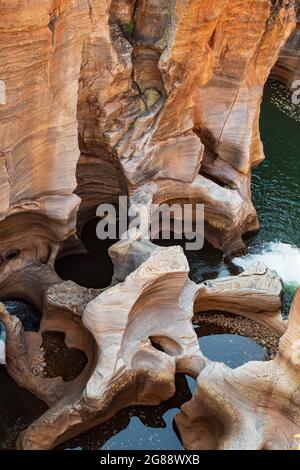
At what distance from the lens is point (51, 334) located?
9.97 m

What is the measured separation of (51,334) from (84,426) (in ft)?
6.57

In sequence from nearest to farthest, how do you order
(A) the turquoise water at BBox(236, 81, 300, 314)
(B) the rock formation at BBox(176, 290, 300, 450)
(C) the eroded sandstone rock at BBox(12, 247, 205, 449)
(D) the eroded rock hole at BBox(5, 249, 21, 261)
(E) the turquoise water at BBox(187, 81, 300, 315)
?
(B) the rock formation at BBox(176, 290, 300, 450) → (C) the eroded sandstone rock at BBox(12, 247, 205, 449) → (D) the eroded rock hole at BBox(5, 249, 21, 261) → (E) the turquoise water at BBox(187, 81, 300, 315) → (A) the turquoise water at BBox(236, 81, 300, 314)

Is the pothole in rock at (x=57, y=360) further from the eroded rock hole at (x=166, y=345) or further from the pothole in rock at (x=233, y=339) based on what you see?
the pothole in rock at (x=233, y=339)

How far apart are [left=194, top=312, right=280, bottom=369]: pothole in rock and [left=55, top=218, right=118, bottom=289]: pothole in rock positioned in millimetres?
2143

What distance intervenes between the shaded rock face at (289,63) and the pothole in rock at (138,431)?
16918 millimetres

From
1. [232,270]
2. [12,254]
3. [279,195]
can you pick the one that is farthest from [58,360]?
[279,195]

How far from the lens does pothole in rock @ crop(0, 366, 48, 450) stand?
852cm

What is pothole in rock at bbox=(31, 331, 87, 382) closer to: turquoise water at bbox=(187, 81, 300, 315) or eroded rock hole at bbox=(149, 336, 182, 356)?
eroded rock hole at bbox=(149, 336, 182, 356)

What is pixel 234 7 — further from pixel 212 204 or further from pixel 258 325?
pixel 258 325

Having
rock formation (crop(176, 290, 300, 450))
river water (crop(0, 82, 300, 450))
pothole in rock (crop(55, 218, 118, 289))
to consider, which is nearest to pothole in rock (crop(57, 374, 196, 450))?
river water (crop(0, 82, 300, 450))

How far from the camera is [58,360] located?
954 cm

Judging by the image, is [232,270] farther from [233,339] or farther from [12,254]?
[12,254]

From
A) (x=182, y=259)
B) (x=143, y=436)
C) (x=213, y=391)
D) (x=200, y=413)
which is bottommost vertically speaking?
(x=143, y=436)
